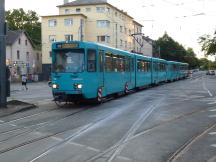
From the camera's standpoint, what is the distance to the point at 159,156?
991cm

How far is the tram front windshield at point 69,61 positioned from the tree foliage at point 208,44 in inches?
3687

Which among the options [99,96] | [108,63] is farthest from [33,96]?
[99,96]

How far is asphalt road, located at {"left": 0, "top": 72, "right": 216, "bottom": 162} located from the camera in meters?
9.92

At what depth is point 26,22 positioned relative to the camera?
106312mm

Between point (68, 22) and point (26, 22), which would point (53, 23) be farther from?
point (26, 22)

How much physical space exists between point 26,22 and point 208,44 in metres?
43.6

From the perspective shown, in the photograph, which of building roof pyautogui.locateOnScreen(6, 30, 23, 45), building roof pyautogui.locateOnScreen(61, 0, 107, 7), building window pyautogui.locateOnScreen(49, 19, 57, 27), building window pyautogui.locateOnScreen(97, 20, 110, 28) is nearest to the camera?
building roof pyautogui.locateOnScreen(6, 30, 23, 45)

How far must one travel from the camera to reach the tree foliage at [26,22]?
104 m

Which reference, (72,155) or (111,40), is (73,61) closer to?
(72,155)

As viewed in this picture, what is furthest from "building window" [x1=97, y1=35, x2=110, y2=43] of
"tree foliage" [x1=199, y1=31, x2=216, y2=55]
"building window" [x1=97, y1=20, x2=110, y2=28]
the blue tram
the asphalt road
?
the asphalt road

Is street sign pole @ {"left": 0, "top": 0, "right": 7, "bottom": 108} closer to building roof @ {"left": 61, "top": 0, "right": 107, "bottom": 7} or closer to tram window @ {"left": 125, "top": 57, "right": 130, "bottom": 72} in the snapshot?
tram window @ {"left": 125, "top": 57, "right": 130, "bottom": 72}

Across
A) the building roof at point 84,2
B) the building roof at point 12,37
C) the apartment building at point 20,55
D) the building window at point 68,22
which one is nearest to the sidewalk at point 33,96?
the apartment building at point 20,55

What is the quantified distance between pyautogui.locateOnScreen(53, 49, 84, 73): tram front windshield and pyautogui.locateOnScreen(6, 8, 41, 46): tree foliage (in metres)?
84.3

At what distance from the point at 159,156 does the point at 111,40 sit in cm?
7472
